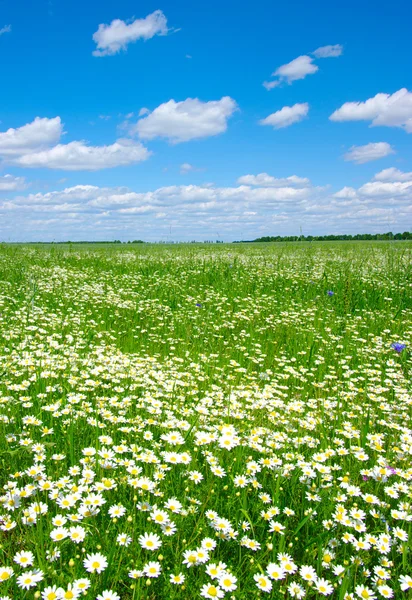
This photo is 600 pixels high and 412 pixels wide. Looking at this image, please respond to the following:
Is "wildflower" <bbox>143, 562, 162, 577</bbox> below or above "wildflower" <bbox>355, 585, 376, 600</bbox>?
above

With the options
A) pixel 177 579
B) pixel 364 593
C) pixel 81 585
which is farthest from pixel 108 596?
pixel 364 593

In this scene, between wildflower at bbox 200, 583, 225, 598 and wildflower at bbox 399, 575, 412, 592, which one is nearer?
wildflower at bbox 200, 583, 225, 598

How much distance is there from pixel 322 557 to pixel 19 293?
8.80m

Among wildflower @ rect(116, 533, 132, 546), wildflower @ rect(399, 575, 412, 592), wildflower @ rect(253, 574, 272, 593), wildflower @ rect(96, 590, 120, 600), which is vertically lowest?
wildflower @ rect(399, 575, 412, 592)

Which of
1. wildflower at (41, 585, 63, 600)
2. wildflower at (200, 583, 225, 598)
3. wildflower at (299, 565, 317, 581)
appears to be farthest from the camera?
wildflower at (299, 565, 317, 581)

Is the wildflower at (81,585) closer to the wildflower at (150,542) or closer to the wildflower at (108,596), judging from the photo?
the wildflower at (108,596)

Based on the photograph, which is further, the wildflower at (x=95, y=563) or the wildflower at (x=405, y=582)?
the wildflower at (x=405, y=582)

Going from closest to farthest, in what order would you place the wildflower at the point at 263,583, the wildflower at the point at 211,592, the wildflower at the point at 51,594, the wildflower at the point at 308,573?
the wildflower at the point at 51,594, the wildflower at the point at 211,592, the wildflower at the point at 263,583, the wildflower at the point at 308,573

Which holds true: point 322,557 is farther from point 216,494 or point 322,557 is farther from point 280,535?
point 216,494

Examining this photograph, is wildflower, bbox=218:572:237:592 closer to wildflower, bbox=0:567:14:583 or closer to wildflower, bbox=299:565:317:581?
wildflower, bbox=299:565:317:581

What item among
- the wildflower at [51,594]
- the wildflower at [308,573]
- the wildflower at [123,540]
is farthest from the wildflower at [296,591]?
the wildflower at [51,594]

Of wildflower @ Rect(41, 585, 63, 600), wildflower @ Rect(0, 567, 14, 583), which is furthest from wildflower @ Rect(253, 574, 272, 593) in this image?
wildflower @ Rect(0, 567, 14, 583)

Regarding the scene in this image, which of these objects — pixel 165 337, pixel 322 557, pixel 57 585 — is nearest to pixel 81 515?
pixel 57 585

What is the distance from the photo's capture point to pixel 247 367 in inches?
231
